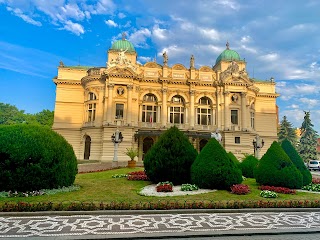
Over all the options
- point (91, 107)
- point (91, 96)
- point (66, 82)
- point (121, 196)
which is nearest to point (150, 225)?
point (121, 196)

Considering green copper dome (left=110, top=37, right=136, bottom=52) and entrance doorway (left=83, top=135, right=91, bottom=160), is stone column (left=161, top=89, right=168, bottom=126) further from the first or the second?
entrance doorway (left=83, top=135, right=91, bottom=160)

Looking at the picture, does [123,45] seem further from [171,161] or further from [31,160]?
[31,160]

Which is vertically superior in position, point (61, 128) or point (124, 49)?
point (124, 49)

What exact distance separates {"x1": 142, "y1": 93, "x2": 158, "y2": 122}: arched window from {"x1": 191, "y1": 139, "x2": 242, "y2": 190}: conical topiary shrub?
1196 inches

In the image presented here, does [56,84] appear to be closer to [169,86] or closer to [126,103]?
[126,103]

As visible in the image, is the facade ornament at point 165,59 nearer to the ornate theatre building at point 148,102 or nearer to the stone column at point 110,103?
the ornate theatre building at point 148,102

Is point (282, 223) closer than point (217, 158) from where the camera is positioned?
Yes

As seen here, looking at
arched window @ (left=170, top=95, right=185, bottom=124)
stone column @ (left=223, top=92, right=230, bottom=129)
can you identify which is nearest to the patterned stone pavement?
stone column @ (left=223, top=92, right=230, bottom=129)

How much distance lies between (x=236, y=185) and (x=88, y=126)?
33.0 m

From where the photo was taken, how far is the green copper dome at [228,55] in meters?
51.1

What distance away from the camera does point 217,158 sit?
15781 mm

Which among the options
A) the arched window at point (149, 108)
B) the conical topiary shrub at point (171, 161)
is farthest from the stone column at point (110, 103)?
the conical topiary shrub at point (171, 161)

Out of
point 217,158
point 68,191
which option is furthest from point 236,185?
point 68,191

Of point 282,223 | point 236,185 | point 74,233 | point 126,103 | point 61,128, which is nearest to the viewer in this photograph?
point 74,233
